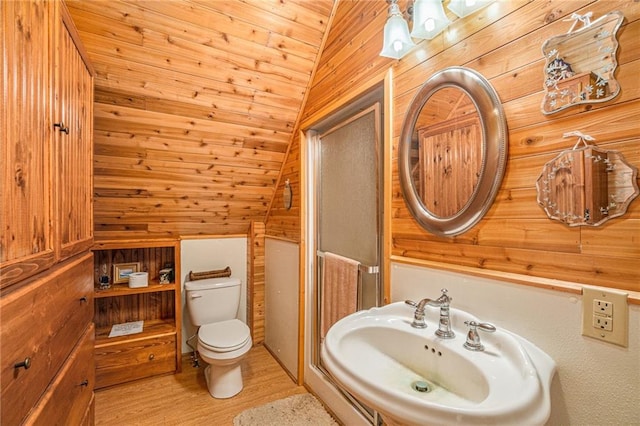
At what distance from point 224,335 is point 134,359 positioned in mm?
791

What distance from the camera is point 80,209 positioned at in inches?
51.0

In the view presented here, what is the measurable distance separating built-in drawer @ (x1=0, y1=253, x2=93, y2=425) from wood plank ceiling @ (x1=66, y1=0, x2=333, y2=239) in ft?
3.95

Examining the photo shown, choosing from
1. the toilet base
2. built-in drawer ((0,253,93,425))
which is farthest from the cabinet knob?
the toilet base

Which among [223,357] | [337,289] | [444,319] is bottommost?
[223,357]

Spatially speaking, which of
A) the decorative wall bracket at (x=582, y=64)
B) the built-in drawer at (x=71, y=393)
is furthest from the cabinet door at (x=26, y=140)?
the decorative wall bracket at (x=582, y=64)

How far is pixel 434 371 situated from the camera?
994 mm

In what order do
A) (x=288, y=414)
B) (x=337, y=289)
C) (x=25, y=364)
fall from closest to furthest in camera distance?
(x=25, y=364), (x=337, y=289), (x=288, y=414)

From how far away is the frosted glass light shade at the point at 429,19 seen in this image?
105 cm

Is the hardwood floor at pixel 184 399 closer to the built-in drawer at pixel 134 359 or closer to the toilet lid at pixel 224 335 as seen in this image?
the built-in drawer at pixel 134 359

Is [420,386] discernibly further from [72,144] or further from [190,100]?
[190,100]

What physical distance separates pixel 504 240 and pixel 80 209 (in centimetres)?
173

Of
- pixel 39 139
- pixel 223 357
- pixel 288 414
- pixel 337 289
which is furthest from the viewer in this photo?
pixel 223 357

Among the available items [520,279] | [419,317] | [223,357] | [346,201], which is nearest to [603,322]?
[520,279]

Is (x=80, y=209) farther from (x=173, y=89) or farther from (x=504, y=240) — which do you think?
(x=504, y=240)
